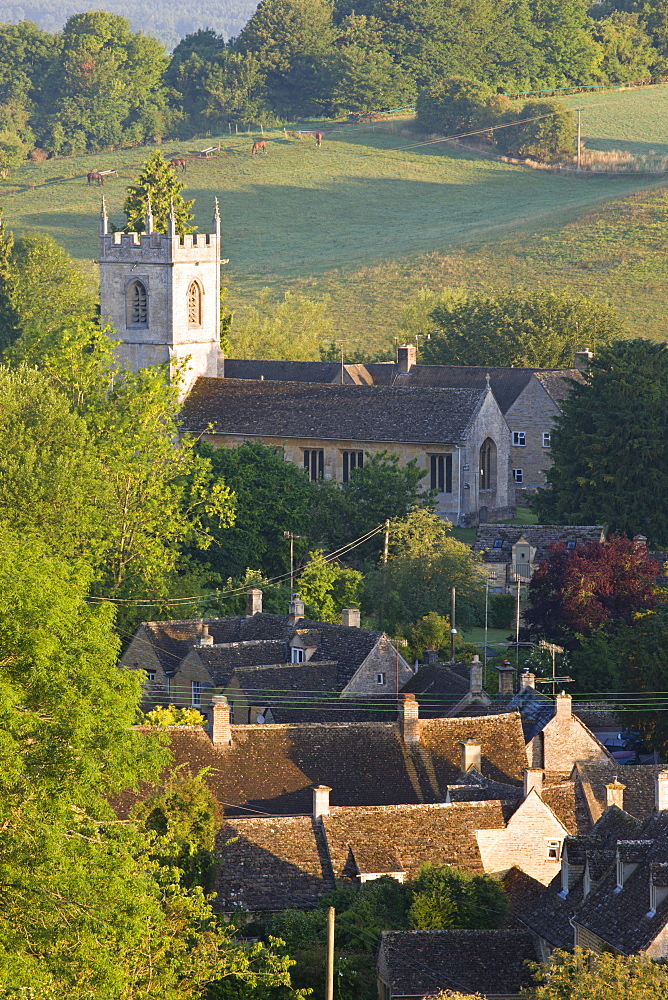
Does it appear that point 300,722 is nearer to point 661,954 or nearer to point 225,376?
point 661,954

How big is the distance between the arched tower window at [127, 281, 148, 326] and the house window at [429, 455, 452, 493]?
17421mm

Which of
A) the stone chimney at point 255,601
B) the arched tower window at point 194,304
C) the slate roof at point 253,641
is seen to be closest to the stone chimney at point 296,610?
the slate roof at point 253,641

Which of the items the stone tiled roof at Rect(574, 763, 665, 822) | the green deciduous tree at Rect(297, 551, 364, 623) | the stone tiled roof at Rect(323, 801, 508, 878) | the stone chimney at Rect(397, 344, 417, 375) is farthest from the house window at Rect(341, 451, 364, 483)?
the stone tiled roof at Rect(323, 801, 508, 878)

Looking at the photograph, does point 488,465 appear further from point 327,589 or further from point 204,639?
point 204,639

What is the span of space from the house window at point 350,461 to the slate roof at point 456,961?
52.3 meters

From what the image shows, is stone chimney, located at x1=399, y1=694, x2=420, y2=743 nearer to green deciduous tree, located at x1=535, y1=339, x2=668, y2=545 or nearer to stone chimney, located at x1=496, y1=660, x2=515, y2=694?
stone chimney, located at x1=496, y1=660, x2=515, y2=694

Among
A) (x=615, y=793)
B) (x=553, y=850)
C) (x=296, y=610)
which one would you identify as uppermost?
(x=615, y=793)

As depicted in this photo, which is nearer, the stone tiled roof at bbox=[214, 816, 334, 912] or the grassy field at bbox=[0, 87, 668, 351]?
the stone tiled roof at bbox=[214, 816, 334, 912]

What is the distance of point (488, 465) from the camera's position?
88.1 metres

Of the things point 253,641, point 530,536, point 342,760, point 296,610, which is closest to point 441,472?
point 530,536

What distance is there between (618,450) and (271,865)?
124 feet

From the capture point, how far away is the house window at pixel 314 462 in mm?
87875

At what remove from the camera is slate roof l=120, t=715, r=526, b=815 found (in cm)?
4309

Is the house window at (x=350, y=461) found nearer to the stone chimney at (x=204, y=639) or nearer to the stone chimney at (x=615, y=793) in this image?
the stone chimney at (x=204, y=639)
